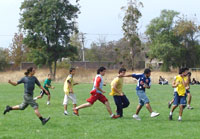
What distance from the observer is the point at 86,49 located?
287 ft

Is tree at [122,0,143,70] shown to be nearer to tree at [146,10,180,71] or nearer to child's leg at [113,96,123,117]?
tree at [146,10,180,71]

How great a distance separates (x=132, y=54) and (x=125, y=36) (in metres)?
3.85

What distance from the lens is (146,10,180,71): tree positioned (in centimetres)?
6494

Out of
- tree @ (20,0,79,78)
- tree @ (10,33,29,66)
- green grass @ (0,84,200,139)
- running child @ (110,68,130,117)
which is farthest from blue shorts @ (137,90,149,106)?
tree @ (10,33,29,66)

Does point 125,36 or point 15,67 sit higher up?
point 125,36

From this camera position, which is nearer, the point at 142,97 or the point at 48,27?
the point at 142,97

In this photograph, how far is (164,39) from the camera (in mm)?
66938

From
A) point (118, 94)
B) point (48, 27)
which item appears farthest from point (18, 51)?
point (118, 94)

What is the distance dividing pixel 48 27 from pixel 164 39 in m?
23.8

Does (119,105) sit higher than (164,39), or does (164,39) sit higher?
(164,39)

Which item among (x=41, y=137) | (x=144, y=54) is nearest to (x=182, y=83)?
(x=41, y=137)

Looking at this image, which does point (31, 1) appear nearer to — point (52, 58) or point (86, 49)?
point (52, 58)

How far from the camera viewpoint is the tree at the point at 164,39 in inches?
2557

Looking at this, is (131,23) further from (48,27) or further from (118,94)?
(118,94)
